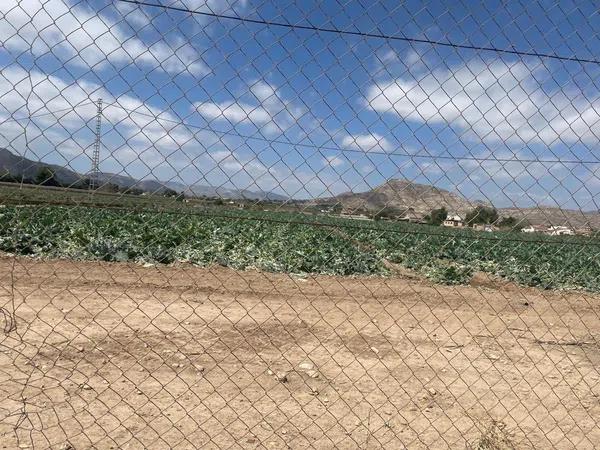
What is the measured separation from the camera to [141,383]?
496cm

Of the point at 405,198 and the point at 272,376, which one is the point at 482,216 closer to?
the point at 405,198

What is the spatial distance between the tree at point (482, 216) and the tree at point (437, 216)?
7.6 inches

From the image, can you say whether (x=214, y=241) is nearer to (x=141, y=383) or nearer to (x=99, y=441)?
(x=141, y=383)

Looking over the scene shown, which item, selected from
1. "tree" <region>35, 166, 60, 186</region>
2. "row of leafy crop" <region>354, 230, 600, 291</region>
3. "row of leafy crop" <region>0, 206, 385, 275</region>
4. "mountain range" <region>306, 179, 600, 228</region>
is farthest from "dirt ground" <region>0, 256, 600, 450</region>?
"row of leafy crop" <region>354, 230, 600, 291</region>

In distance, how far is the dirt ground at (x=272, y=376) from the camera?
4.07 metres

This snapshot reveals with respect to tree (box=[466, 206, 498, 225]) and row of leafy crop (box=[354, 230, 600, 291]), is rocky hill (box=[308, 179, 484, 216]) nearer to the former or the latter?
tree (box=[466, 206, 498, 225])

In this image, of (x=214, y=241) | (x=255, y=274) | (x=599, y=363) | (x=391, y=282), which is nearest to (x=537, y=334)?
(x=599, y=363)

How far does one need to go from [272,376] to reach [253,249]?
985 centimetres

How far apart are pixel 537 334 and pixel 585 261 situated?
1227 centimetres

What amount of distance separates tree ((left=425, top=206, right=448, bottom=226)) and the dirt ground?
155cm

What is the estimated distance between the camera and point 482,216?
10.9 ft

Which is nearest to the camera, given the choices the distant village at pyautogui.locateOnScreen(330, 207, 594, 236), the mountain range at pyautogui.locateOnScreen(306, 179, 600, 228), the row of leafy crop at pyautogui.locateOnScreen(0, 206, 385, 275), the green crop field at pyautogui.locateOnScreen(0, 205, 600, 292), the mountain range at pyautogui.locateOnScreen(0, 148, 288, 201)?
the mountain range at pyautogui.locateOnScreen(0, 148, 288, 201)

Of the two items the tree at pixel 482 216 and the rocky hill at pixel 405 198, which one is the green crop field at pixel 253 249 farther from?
the rocky hill at pixel 405 198

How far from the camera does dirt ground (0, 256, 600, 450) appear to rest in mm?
4074
